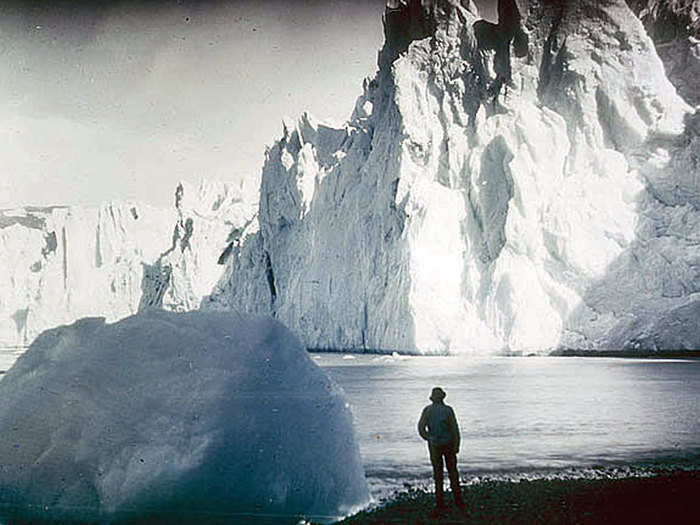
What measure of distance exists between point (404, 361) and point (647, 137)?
242 inches

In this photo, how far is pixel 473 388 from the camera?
984 cm

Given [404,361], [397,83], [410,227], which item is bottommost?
[404,361]

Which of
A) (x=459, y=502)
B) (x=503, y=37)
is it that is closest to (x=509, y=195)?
(x=503, y=37)

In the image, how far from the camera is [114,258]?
29.9 meters

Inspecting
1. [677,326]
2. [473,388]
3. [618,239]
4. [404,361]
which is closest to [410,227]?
[404,361]

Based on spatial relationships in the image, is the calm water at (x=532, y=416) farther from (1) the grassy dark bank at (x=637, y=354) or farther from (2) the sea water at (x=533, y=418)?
(1) the grassy dark bank at (x=637, y=354)

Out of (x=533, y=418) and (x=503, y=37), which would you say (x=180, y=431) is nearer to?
(x=533, y=418)

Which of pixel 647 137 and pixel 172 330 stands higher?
pixel 647 137

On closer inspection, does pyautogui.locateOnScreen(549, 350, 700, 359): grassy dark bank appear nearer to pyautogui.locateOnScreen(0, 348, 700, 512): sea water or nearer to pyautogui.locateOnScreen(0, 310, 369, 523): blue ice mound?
pyautogui.locateOnScreen(0, 348, 700, 512): sea water

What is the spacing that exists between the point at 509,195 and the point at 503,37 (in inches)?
136

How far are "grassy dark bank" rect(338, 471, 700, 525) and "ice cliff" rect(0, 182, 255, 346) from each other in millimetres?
20789

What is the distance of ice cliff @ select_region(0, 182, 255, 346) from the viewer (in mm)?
25984

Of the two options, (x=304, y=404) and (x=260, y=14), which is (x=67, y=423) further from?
(x=260, y=14)

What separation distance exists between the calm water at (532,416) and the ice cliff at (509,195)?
2384 millimetres
